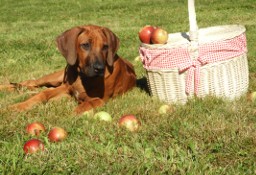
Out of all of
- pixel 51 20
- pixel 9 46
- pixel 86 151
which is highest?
pixel 86 151

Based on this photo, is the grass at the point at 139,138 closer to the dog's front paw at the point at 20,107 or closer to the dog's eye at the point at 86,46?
the dog's front paw at the point at 20,107

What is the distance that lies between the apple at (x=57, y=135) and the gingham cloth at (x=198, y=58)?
5.09 feet

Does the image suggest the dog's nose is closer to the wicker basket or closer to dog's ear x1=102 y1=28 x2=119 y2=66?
dog's ear x1=102 y1=28 x2=119 y2=66

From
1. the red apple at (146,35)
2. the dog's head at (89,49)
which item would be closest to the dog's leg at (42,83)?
the dog's head at (89,49)

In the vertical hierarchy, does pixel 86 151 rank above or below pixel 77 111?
above

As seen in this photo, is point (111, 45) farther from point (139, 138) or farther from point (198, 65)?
point (139, 138)

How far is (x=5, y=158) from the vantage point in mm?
3650

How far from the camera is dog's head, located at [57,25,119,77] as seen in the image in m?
5.48

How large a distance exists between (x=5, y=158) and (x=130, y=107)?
1.95 meters

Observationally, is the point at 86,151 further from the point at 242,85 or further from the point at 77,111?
the point at 242,85

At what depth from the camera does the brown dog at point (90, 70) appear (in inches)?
218

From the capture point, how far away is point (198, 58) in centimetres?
512

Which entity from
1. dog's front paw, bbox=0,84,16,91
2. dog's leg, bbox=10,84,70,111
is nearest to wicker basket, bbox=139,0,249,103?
dog's leg, bbox=10,84,70,111

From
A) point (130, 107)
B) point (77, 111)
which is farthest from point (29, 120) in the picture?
point (130, 107)
